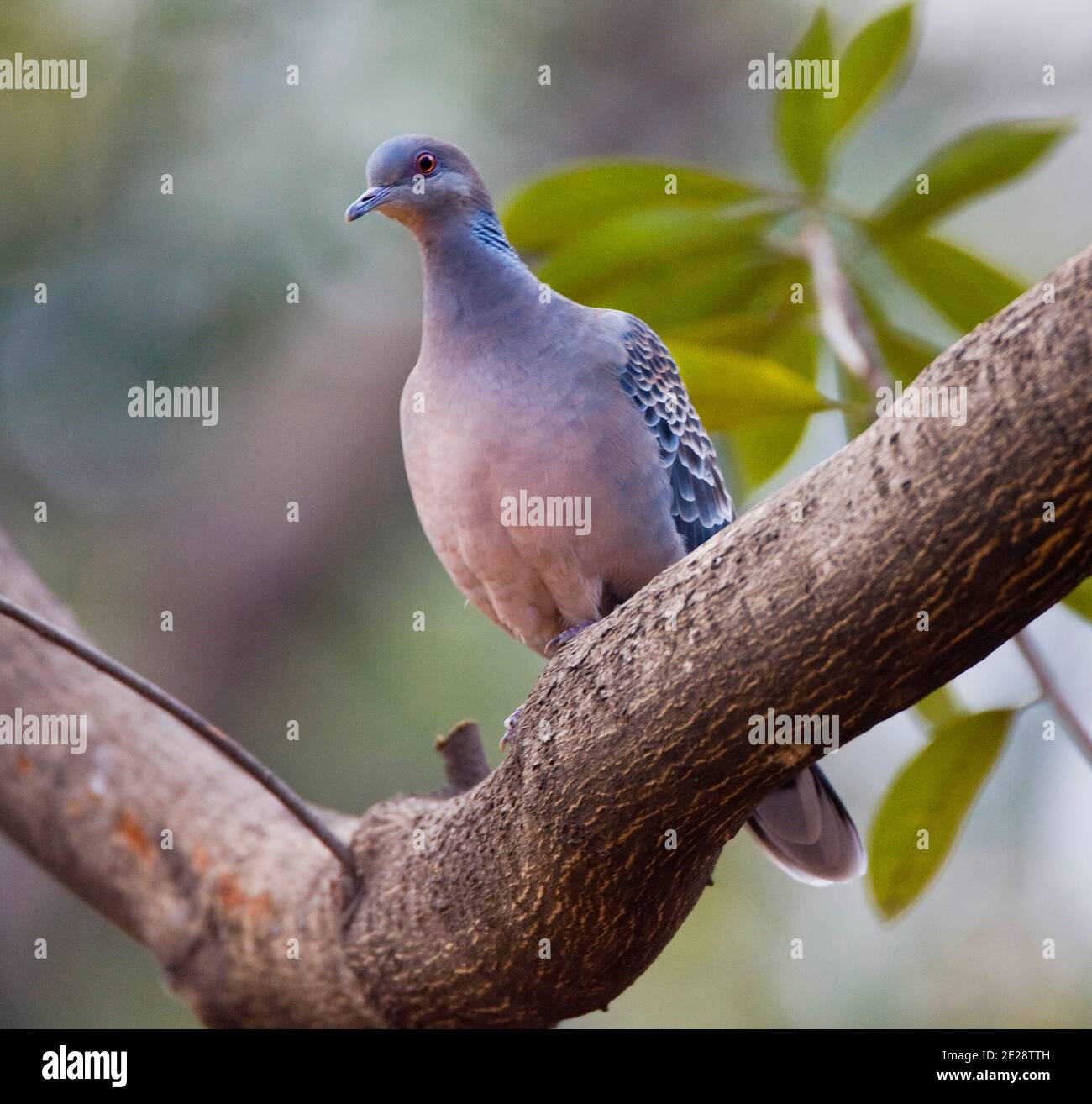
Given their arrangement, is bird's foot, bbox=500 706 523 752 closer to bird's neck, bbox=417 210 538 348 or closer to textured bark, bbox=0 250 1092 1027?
textured bark, bbox=0 250 1092 1027

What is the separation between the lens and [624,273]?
3.44 metres

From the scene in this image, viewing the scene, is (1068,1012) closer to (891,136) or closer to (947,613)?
(891,136)

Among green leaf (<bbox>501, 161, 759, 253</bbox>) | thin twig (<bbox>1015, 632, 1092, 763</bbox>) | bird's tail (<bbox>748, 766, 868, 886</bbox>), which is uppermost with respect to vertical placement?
green leaf (<bbox>501, 161, 759, 253</bbox>)

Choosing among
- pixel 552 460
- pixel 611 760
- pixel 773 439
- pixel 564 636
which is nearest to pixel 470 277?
pixel 552 460

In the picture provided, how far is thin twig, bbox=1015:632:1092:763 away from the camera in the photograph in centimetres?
255

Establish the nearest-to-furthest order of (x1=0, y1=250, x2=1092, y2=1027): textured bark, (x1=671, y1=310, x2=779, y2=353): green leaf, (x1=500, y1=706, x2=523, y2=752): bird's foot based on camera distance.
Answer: (x1=0, y1=250, x2=1092, y2=1027): textured bark
(x1=500, y1=706, x2=523, y2=752): bird's foot
(x1=671, y1=310, x2=779, y2=353): green leaf

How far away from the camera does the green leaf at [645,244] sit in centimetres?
332

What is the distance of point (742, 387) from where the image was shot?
283cm

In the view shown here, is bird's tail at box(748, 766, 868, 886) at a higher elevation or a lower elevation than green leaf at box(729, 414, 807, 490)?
lower

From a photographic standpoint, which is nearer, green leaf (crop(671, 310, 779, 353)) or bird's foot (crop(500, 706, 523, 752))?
bird's foot (crop(500, 706, 523, 752))

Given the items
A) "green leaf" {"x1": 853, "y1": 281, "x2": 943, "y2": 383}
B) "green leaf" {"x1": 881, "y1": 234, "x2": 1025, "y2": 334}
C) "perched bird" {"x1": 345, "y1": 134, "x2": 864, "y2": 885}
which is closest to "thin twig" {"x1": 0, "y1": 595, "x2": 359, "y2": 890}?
"perched bird" {"x1": 345, "y1": 134, "x2": 864, "y2": 885}

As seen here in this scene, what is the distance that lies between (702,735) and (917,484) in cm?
52

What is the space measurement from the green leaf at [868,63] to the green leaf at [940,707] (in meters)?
1.51

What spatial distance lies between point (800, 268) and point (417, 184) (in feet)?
3.60
